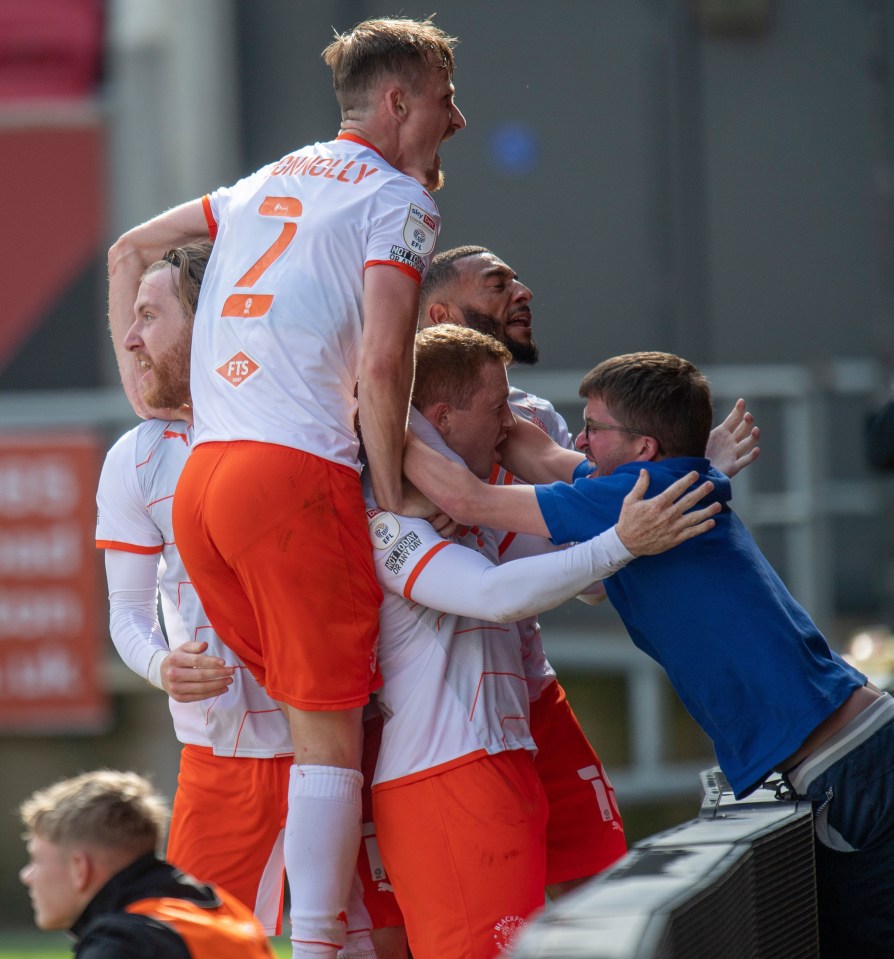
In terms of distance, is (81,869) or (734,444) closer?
(81,869)

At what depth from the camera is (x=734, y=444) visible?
10.5 ft

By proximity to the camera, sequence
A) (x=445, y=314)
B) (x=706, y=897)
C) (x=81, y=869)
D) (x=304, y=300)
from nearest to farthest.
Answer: (x=706, y=897) → (x=81, y=869) → (x=304, y=300) → (x=445, y=314)

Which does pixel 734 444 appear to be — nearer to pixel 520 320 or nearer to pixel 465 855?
pixel 520 320

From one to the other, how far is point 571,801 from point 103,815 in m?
1.07

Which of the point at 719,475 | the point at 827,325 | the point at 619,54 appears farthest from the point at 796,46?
the point at 719,475

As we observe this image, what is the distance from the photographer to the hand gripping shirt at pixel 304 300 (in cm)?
290

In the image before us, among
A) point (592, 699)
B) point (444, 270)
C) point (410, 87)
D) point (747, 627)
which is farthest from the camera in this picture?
point (592, 699)

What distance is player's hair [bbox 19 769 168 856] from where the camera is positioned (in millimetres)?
2736

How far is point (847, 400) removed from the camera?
832 cm

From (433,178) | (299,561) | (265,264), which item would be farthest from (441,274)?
(299,561)

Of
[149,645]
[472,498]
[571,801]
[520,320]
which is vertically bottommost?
[571,801]

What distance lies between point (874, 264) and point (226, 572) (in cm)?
623

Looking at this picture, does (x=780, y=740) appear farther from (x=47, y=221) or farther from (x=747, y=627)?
(x=47, y=221)

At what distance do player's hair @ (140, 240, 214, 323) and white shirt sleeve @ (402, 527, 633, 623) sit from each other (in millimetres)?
781
